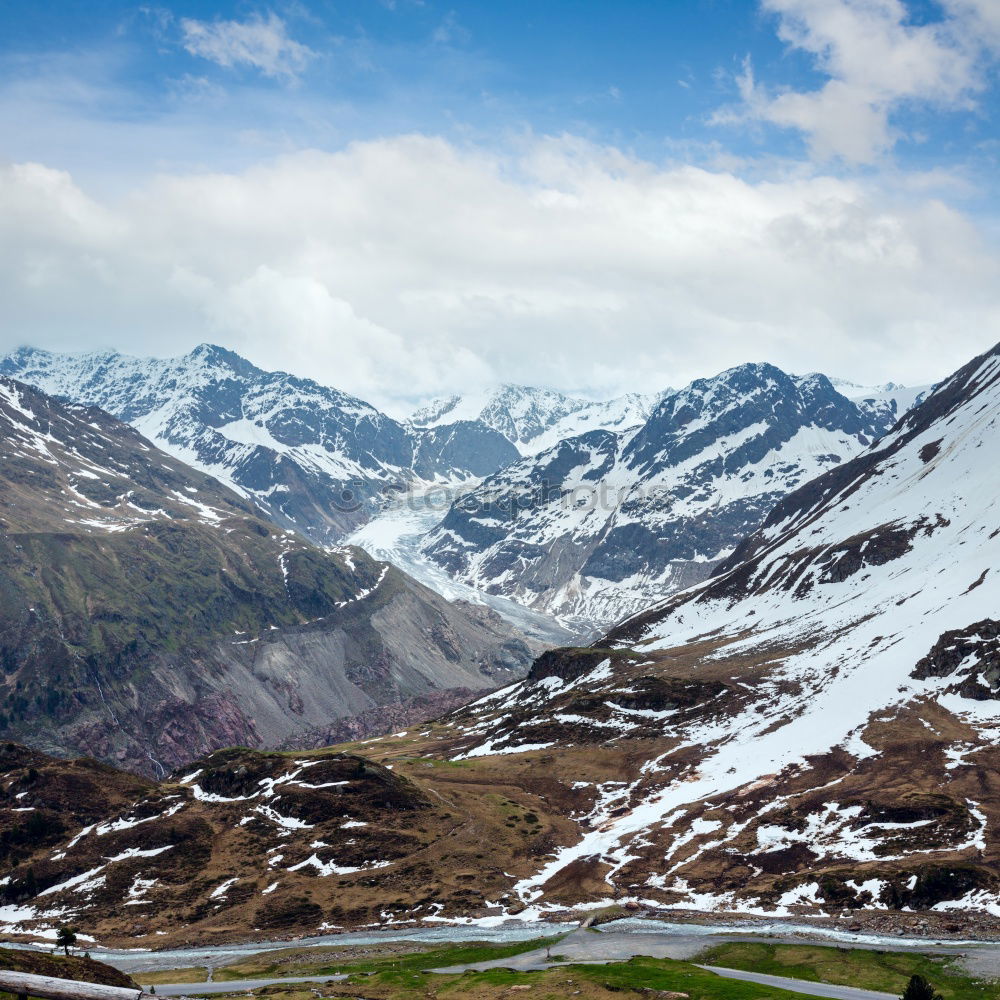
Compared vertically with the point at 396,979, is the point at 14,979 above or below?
above

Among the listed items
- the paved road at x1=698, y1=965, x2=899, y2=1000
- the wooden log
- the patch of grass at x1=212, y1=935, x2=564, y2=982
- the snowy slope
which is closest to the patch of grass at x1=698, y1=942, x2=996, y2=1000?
the paved road at x1=698, y1=965, x2=899, y2=1000

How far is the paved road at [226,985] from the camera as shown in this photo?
3703 inches

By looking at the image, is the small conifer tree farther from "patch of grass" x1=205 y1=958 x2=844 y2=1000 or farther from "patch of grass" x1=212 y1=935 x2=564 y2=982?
"patch of grass" x1=212 y1=935 x2=564 y2=982

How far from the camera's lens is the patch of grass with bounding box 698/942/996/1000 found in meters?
82.1

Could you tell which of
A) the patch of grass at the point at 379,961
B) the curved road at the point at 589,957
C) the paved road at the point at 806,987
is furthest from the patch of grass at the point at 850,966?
the patch of grass at the point at 379,961

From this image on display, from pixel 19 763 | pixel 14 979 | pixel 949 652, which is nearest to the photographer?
pixel 14 979

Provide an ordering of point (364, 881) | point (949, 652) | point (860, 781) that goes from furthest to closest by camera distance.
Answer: point (949, 652), point (860, 781), point (364, 881)

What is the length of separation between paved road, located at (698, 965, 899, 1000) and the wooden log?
2193 inches

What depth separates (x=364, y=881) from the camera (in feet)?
443

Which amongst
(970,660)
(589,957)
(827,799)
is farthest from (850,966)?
(970,660)

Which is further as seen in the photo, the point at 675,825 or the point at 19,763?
the point at 19,763

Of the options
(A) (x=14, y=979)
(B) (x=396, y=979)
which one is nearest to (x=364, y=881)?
(B) (x=396, y=979)

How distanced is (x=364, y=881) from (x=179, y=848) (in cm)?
3084

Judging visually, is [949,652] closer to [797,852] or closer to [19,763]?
[797,852]
